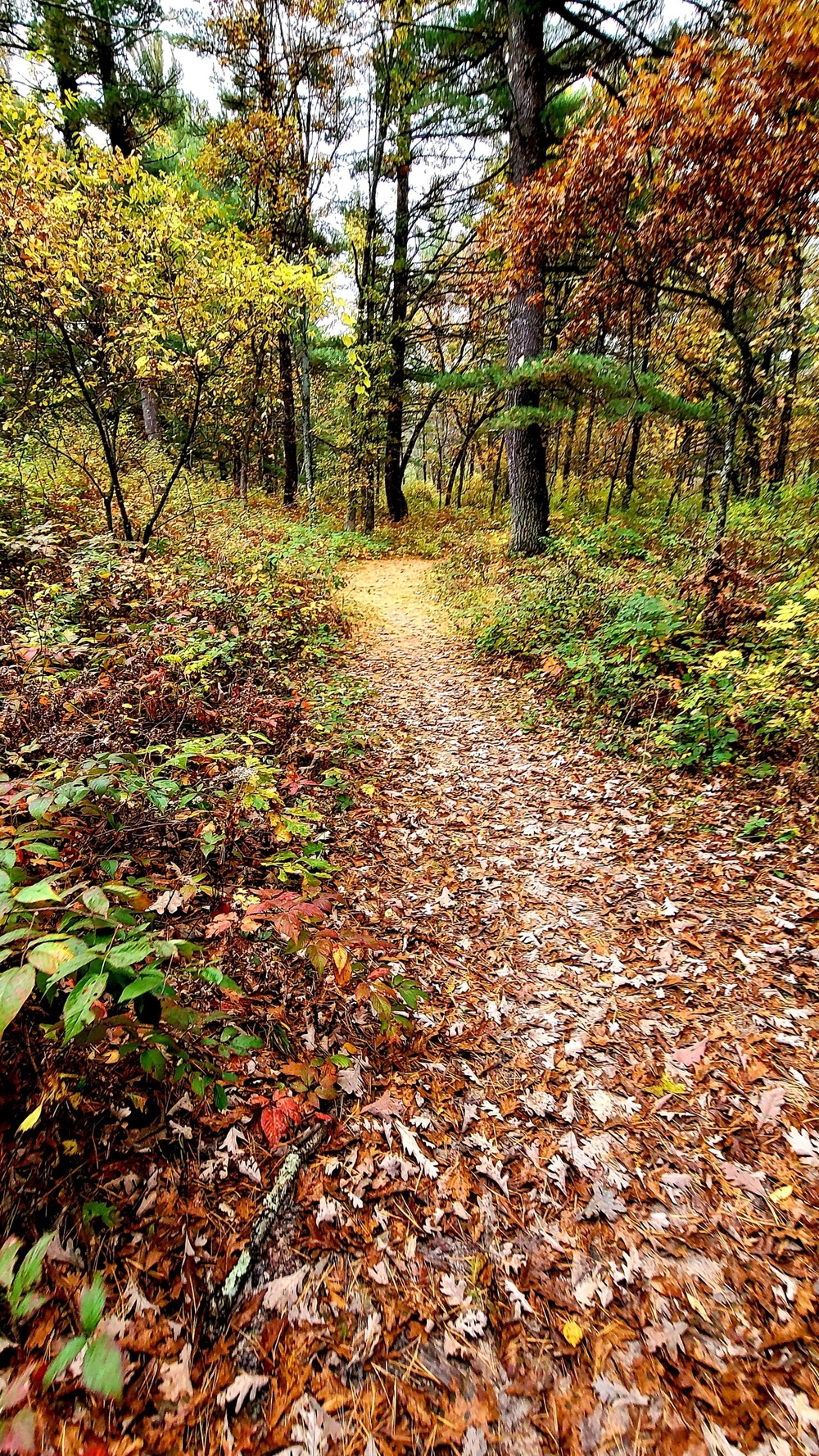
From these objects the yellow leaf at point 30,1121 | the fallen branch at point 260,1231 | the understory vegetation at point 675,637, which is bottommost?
the fallen branch at point 260,1231

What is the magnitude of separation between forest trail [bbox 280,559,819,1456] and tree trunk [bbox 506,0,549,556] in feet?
24.3

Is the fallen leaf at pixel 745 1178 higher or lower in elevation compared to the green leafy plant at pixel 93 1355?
lower

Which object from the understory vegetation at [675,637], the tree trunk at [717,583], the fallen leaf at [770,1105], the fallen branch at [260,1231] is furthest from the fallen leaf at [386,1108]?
the tree trunk at [717,583]

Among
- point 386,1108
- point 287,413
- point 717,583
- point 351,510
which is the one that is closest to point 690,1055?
point 386,1108

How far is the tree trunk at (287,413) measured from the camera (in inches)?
669

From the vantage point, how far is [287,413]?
59.9 feet

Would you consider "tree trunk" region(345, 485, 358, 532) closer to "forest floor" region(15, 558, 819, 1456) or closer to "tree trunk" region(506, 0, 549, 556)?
"tree trunk" region(506, 0, 549, 556)

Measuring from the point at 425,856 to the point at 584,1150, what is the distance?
2430mm

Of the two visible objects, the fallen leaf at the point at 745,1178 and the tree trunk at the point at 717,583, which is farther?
the tree trunk at the point at 717,583

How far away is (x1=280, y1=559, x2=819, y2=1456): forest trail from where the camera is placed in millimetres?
1978

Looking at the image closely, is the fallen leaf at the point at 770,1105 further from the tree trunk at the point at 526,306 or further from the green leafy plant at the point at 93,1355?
the tree trunk at the point at 526,306

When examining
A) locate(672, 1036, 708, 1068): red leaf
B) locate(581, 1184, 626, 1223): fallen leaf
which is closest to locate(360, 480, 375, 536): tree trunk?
locate(672, 1036, 708, 1068): red leaf

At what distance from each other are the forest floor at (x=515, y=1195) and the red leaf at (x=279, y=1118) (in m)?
0.07

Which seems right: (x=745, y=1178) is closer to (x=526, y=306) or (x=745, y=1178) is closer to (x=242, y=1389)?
(x=242, y=1389)
